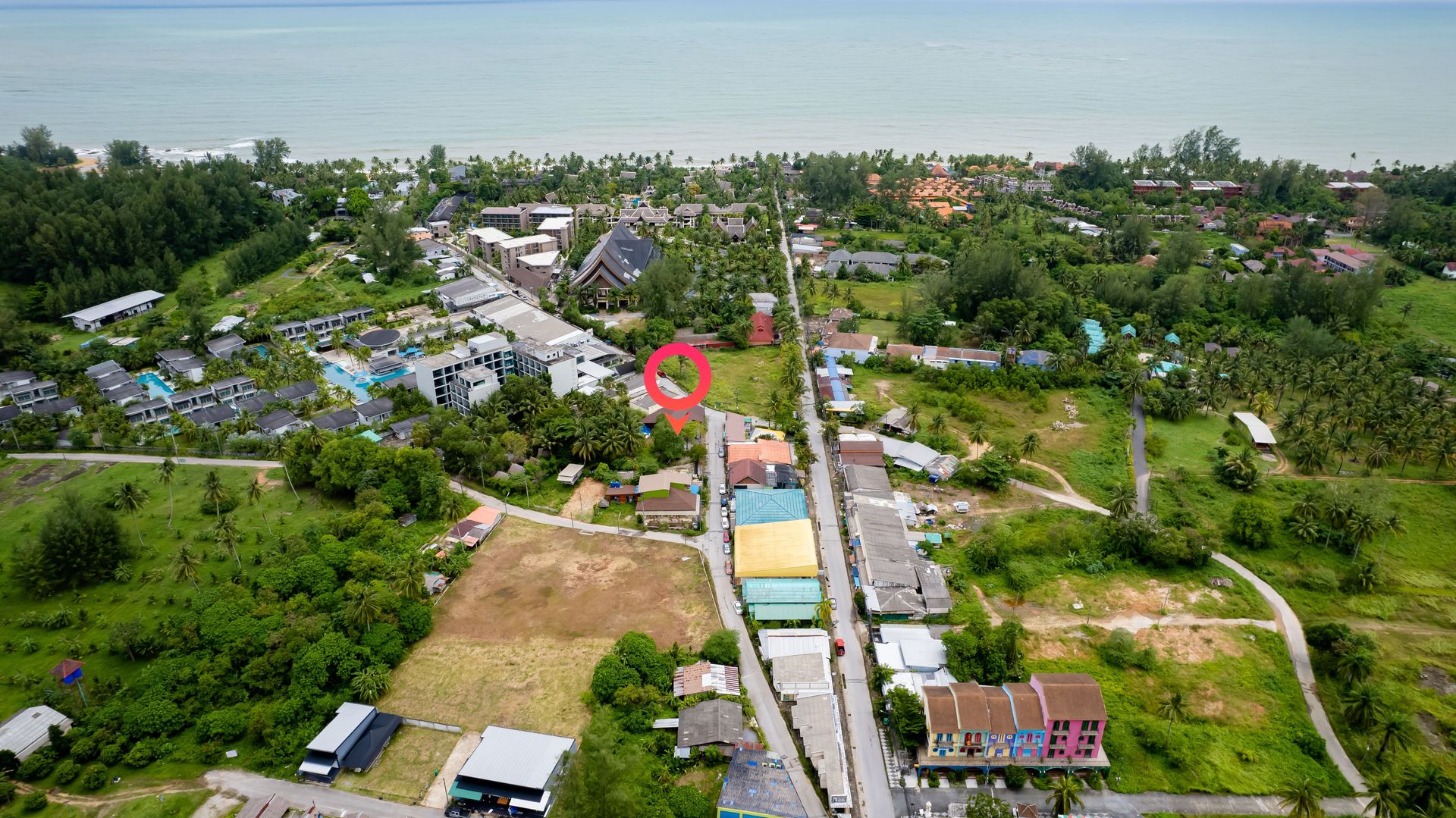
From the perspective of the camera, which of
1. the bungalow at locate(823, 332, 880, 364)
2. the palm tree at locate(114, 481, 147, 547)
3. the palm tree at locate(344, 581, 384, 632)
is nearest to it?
the palm tree at locate(344, 581, 384, 632)

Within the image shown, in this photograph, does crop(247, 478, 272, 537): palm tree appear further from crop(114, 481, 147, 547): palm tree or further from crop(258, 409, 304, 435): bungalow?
crop(258, 409, 304, 435): bungalow

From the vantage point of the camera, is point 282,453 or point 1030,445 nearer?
point 282,453

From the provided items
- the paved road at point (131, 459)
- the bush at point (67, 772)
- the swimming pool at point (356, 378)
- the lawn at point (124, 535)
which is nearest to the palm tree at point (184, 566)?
the lawn at point (124, 535)

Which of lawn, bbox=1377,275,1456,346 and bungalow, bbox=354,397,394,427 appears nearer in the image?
bungalow, bbox=354,397,394,427

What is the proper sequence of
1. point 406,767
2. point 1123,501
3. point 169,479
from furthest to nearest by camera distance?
point 169,479
point 1123,501
point 406,767

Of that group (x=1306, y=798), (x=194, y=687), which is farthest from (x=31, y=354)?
(x=1306, y=798)

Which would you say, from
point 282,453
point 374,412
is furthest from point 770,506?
point 282,453

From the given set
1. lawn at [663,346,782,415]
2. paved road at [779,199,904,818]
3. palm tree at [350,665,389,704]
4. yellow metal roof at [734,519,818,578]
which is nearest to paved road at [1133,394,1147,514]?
paved road at [779,199,904,818]

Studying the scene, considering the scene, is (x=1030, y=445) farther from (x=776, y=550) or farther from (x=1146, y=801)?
(x=1146, y=801)
